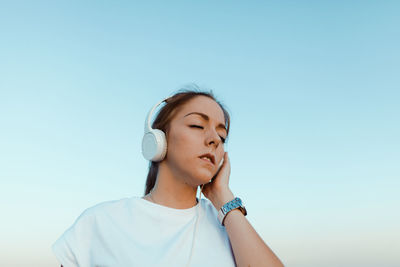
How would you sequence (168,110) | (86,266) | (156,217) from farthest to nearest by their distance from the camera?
(168,110)
(156,217)
(86,266)

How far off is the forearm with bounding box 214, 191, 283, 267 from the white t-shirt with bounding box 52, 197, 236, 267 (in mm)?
145

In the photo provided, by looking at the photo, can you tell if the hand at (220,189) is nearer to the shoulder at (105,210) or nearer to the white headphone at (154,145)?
the white headphone at (154,145)

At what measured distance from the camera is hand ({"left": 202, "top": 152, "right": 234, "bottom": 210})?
2.81 metres

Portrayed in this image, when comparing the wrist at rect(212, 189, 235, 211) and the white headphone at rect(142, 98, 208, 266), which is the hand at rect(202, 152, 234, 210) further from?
the white headphone at rect(142, 98, 208, 266)

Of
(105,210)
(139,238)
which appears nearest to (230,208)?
(139,238)

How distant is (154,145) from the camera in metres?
2.75

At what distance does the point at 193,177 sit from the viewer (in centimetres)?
266

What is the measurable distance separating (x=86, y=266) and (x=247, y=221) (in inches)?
45.2

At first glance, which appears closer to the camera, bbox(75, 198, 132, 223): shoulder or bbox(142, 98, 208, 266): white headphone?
bbox(75, 198, 132, 223): shoulder

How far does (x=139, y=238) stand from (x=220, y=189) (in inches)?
29.6

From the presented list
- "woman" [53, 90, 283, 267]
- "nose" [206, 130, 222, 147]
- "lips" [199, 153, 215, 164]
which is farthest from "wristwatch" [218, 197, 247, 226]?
"nose" [206, 130, 222, 147]

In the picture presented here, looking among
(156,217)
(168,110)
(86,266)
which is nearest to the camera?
(86,266)

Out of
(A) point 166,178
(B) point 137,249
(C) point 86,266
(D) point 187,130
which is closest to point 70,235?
(C) point 86,266

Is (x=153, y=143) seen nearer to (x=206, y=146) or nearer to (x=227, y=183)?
(x=206, y=146)
